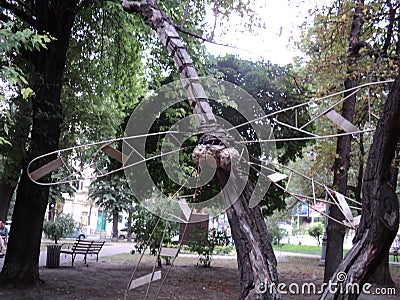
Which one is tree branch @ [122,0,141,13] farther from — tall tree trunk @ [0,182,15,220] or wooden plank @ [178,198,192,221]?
tall tree trunk @ [0,182,15,220]

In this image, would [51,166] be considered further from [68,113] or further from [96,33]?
[96,33]

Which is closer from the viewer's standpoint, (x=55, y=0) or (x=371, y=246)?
(x=371, y=246)

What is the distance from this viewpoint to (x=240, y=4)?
8219 millimetres

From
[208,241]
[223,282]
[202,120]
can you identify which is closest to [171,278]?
[223,282]

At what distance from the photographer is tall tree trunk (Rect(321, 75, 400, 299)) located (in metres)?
1.76

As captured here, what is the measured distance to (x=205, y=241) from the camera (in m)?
13.8

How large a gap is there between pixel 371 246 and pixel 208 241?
1239 centimetres

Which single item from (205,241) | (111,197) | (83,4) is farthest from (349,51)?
Result: (111,197)

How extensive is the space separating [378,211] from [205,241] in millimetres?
12341

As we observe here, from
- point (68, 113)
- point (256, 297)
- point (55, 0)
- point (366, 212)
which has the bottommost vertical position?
point (256, 297)

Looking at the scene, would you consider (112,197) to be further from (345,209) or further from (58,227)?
(345,209)

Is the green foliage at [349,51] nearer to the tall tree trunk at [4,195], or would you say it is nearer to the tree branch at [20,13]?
the tree branch at [20,13]

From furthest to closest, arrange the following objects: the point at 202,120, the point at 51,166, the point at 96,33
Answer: the point at 96,33 < the point at 202,120 < the point at 51,166

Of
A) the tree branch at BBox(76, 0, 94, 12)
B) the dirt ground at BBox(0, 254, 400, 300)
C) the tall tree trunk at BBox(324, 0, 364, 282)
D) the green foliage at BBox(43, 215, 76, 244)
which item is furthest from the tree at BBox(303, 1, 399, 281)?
the green foliage at BBox(43, 215, 76, 244)
